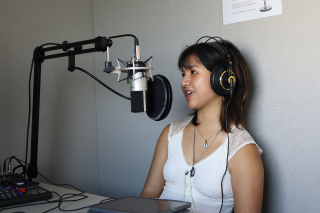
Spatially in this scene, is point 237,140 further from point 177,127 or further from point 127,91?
point 127,91

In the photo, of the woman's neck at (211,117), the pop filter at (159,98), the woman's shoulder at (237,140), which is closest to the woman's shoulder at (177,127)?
the woman's neck at (211,117)

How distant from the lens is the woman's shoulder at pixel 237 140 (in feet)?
4.09

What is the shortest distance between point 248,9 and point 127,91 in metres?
0.87

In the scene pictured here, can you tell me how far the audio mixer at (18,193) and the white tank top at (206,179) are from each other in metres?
0.51

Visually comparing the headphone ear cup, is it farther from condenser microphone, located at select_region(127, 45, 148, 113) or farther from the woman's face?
condenser microphone, located at select_region(127, 45, 148, 113)

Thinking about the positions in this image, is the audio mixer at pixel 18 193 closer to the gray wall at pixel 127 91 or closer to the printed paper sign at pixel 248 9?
the gray wall at pixel 127 91

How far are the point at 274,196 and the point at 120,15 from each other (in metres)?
1.36

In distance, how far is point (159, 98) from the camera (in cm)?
108

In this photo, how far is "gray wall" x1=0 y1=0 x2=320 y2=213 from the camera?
51.6 inches

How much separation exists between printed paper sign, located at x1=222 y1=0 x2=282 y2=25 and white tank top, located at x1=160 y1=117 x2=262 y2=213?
0.50 m

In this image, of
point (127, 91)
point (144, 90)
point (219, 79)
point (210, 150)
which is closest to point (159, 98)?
point (144, 90)

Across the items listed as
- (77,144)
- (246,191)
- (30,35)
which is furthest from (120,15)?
(246,191)

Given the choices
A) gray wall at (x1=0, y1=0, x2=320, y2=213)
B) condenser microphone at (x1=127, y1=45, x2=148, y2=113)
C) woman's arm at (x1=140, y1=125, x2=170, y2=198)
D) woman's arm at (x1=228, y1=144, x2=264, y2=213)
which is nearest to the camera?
condenser microphone at (x1=127, y1=45, x2=148, y2=113)

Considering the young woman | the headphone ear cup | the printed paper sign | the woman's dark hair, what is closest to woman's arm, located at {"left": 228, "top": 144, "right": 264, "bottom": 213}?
the young woman
